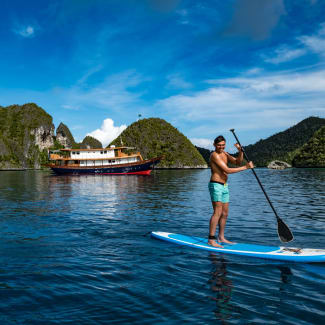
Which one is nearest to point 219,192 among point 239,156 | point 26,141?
point 239,156

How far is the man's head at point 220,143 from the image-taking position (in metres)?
6.65

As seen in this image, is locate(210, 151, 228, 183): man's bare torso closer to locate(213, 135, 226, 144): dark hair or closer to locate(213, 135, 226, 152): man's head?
locate(213, 135, 226, 152): man's head

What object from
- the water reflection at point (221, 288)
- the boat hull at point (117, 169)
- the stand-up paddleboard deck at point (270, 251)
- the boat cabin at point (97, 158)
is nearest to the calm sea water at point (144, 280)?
the water reflection at point (221, 288)

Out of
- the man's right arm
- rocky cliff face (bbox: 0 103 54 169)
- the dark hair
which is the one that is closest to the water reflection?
the man's right arm

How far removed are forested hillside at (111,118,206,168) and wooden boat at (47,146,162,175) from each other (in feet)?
319

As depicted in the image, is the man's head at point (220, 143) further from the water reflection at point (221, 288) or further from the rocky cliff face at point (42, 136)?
the rocky cliff face at point (42, 136)

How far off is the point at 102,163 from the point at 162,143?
11876 centimetres

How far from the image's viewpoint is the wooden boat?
194 feet

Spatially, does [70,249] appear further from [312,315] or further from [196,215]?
[196,215]

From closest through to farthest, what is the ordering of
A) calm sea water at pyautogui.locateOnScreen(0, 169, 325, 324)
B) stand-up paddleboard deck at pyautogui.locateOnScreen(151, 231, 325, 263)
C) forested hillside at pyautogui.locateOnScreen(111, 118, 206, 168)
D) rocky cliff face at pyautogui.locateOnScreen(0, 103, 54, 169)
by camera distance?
calm sea water at pyautogui.locateOnScreen(0, 169, 325, 324) < stand-up paddleboard deck at pyautogui.locateOnScreen(151, 231, 325, 263) < forested hillside at pyautogui.locateOnScreen(111, 118, 206, 168) < rocky cliff face at pyautogui.locateOnScreen(0, 103, 54, 169)

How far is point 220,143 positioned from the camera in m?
6.65

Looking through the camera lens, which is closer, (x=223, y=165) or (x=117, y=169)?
(x=223, y=165)

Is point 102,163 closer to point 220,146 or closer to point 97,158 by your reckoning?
point 97,158

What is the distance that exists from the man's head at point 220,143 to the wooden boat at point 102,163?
51.4m
